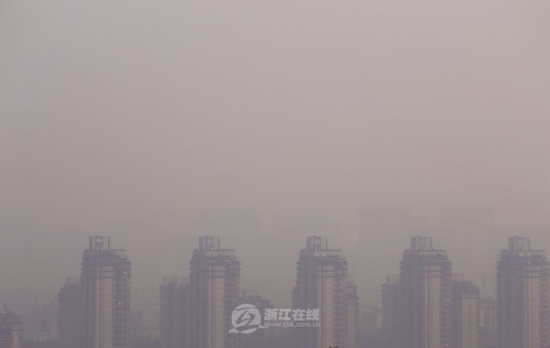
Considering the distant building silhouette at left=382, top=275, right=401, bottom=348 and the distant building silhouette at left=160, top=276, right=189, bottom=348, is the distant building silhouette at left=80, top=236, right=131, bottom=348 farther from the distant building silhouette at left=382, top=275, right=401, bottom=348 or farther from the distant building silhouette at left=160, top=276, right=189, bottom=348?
the distant building silhouette at left=382, top=275, right=401, bottom=348

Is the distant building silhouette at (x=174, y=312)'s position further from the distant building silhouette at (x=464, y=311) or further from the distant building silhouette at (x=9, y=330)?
the distant building silhouette at (x=464, y=311)

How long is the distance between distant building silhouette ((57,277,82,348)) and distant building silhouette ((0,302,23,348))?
20cm

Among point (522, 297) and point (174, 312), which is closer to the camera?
point (174, 312)

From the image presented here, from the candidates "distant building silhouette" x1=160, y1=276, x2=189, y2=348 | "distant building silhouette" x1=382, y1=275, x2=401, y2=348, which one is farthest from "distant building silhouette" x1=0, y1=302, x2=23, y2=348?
"distant building silhouette" x1=382, y1=275, x2=401, y2=348

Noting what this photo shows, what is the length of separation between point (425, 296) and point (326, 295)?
1.57ft

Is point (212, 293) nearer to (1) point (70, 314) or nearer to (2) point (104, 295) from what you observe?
(2) point (104, 295)

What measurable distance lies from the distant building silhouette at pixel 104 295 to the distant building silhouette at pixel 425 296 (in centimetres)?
132

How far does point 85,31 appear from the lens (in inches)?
139

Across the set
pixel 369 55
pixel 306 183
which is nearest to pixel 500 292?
pixel 306 183

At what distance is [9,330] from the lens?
3.50m

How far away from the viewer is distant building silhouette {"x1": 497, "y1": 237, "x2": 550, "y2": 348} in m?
3.59

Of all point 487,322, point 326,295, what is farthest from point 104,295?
point 487,322

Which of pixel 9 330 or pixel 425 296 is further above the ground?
pixel 425 296

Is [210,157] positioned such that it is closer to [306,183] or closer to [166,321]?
[306,183]
